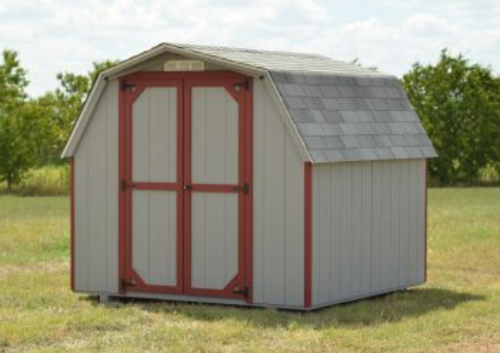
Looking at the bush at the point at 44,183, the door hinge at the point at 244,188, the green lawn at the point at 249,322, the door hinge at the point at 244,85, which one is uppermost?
the door hinge at the point at 244,85

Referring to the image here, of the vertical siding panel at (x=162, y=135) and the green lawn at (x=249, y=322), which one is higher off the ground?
the vertical siding panel at (x=162, y=135)

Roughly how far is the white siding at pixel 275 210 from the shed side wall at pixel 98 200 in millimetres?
1637

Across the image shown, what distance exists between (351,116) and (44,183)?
25115 millimetres

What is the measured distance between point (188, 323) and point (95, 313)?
3.55 feet

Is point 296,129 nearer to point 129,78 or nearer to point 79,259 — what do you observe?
point 129,78

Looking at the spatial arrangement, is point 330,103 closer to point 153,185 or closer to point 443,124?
point 153,185

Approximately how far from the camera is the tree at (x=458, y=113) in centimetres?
3838

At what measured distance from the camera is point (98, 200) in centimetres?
1296

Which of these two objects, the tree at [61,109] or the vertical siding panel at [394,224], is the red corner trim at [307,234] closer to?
the vertical siding panel at [394,224]

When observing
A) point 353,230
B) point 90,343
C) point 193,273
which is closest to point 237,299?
point 193,273

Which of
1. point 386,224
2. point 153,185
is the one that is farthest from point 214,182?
point 386,224

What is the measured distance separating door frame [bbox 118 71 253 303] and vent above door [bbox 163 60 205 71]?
48 mm

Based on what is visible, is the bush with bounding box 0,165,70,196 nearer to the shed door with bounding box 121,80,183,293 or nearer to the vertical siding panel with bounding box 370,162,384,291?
the shed door with bounding box 121,80,183,293

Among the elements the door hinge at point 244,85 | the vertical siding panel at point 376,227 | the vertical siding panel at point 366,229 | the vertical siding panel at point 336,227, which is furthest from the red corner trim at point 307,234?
the vertical siding panel at point 376,227
